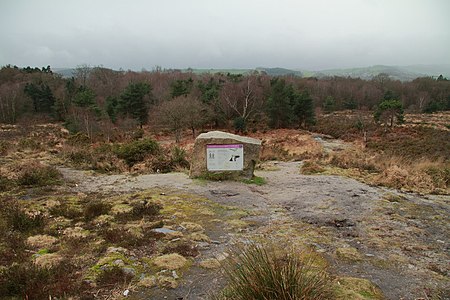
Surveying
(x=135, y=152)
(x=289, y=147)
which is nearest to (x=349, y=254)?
(x=135, y=152)

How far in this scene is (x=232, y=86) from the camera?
1534 inches

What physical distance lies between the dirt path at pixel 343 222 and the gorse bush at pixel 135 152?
2.67 metres

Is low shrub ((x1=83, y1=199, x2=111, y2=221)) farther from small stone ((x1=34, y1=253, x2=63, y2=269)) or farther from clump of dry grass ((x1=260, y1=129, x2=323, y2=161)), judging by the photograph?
clump of dry grass ((x1=260, y1=129, x2=323, y2=161))

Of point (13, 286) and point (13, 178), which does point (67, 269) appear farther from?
point (13, 178)

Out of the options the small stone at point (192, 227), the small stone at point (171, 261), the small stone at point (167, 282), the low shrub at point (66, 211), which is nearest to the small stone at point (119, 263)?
the small stone at point (171, 261)

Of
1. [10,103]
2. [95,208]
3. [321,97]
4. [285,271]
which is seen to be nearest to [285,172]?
[95,208]

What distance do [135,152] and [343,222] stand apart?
9.94 m

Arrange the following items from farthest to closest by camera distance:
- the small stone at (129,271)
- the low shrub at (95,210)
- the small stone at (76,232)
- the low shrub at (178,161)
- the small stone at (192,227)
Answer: the low shrub at (178,161) < the low shrub at (95,210) < the small stone at (192,227) < the small stone at (76,232) < the small stone at (129,271)

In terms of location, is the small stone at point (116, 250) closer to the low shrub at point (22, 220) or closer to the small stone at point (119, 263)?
the small stone at point (119, 263)

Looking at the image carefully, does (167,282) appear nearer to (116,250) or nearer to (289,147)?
(116,250)

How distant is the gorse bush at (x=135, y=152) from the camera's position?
1348 centimetres

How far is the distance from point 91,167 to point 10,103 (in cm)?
4135

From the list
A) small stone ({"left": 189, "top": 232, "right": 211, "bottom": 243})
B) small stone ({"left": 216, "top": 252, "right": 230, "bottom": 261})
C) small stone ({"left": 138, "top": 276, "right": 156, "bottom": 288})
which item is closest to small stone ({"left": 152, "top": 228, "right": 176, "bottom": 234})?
small stone ({"left": 189, "top": 232, "right": 211, "bottom": 243})

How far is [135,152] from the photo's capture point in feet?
44.6
